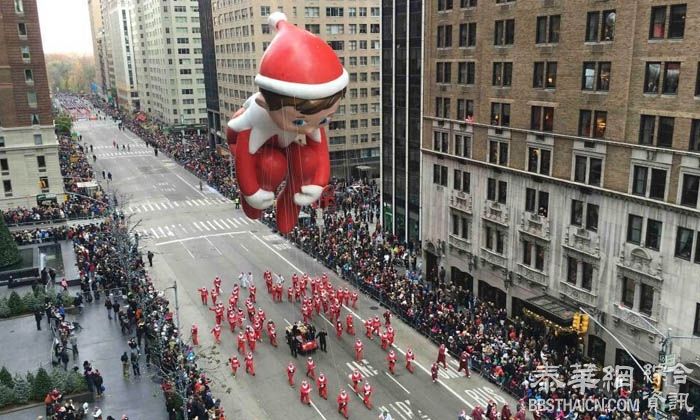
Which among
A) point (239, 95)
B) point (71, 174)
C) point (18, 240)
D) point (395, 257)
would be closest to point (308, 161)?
point (395, 257)

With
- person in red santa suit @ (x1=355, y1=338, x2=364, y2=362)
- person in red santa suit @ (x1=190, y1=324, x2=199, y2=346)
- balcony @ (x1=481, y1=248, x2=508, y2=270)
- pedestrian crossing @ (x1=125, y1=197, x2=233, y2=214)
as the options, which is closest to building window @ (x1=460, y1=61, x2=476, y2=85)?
balcony @ (x1=481, y1=248, x2=508, y2=270)

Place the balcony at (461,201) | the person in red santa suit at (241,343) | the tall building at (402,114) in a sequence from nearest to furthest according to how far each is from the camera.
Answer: the person in red santa suit at (241,343)
the balcony at (461,201)
the tall building at (402,114)

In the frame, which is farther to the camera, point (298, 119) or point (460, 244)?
point (460, 244)

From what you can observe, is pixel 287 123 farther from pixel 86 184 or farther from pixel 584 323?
pixel 86 184

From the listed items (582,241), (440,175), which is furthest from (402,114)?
(582,241)

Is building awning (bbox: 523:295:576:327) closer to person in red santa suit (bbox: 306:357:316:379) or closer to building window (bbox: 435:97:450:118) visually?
person in red santa suit (bbox: 306:357:316:379)

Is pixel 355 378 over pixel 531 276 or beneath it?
beneath

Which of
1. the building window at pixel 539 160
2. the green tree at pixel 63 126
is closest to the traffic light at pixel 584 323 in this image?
the building window at pixel 539 160

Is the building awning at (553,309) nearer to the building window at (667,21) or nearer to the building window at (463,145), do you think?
the building window at (463,145)
